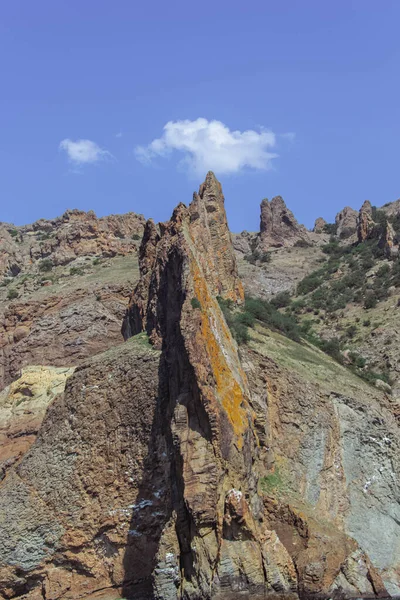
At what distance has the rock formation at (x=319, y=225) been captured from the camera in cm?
12036

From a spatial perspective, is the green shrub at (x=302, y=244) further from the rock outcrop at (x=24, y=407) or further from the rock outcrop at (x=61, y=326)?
the rock outcrop at (x=24, y=407)

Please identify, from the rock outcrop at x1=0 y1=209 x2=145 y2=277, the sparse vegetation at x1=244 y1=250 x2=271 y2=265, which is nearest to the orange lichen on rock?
the rock outcrop at x1=0 y1=209 x2=145 y2=277

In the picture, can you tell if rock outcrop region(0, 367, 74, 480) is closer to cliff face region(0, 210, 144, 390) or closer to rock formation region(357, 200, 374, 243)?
cliff face region(0, 210, 144, 390)

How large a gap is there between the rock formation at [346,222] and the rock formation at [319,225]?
10.3 ft

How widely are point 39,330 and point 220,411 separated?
25167 millimetres

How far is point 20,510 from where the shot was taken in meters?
25.4

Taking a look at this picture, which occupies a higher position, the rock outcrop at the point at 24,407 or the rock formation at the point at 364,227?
the rock formation at the point at 364,227

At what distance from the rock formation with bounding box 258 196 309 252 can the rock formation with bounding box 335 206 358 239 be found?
582 cm

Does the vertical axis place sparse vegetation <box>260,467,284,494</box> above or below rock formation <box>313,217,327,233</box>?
below

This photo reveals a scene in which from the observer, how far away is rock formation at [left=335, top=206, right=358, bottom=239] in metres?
105

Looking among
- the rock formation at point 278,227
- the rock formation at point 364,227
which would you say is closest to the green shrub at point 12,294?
the rock formation at point 364,227

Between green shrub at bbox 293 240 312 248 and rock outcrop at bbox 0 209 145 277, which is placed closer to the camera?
rock outcrop at bbox 0 209 145 277

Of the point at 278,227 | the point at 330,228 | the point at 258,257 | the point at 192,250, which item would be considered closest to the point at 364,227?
the point at 258,257

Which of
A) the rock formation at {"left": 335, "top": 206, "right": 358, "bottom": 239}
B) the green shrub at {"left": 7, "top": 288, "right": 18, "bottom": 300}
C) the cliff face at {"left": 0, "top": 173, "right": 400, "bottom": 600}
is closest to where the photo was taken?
the cliff face at {"left": 0, "top": 173, "right": 400, "bottom": 600}
